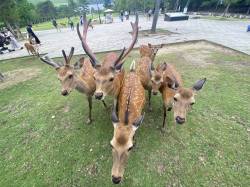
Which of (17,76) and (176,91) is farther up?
(176,91)

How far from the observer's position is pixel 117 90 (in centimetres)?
602

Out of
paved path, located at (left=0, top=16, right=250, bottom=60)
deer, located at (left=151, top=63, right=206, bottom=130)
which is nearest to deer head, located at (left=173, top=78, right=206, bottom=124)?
deer, located at (left=151, top=63, right=206, bottom=130)

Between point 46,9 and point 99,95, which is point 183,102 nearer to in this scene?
point 99,95

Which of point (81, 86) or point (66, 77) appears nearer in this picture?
point (66, 77)

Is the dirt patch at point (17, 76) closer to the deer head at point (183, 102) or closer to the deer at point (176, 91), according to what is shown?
the deer at point (176, 91)

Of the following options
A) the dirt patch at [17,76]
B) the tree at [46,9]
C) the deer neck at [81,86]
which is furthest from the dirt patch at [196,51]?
the tree at [46,9]

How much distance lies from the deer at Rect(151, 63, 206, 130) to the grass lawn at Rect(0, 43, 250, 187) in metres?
1.07

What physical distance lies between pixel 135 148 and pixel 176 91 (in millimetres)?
2041

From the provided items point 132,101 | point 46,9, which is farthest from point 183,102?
point 46,9

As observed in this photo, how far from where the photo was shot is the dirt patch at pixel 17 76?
10844 mm

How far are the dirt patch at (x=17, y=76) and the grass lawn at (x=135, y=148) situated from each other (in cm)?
192

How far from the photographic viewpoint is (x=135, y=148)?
5.59m

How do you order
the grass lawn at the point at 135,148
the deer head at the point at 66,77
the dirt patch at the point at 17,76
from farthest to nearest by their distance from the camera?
the dirt patch at the point at 17,76 < the deer head at the point at 66,77 < the grass lawn at the point at 135,148

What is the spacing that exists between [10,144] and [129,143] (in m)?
4.57
